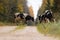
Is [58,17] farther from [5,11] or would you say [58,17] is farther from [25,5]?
[5,11]

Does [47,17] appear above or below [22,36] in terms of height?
above

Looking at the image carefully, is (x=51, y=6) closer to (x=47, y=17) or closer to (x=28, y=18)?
(x=47, y=17)

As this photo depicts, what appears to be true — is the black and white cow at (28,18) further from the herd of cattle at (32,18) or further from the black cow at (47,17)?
the black cow at (47,17)

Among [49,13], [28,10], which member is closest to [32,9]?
[28,10]

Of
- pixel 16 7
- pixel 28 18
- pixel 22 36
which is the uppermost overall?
pixel 16 7

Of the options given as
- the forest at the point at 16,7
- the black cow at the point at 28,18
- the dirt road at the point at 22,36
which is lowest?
the dirt road at the point at 22,36

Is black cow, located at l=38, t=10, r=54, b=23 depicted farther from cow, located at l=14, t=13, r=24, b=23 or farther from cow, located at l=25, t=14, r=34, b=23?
cow, located at l=14, t=13, r=24, b=23

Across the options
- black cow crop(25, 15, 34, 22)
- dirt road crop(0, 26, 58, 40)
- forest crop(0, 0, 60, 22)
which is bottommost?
dirt road crop(0, 26, 58, 40)

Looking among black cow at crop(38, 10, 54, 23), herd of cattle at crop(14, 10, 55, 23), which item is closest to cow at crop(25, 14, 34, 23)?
herd of cattle at crop(14, 10, 55, 23)

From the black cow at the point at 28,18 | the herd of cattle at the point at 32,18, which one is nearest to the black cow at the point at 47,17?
the herd of cattle at the point at 32,18

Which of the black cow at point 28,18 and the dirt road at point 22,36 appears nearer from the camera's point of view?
the dirt road at point 22,36

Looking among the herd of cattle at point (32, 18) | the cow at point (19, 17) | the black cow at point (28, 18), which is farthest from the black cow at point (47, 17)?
the cow at point (19, 17)

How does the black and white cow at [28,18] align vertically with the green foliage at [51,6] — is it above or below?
below

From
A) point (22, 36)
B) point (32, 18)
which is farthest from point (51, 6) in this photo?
point (22, 36)
